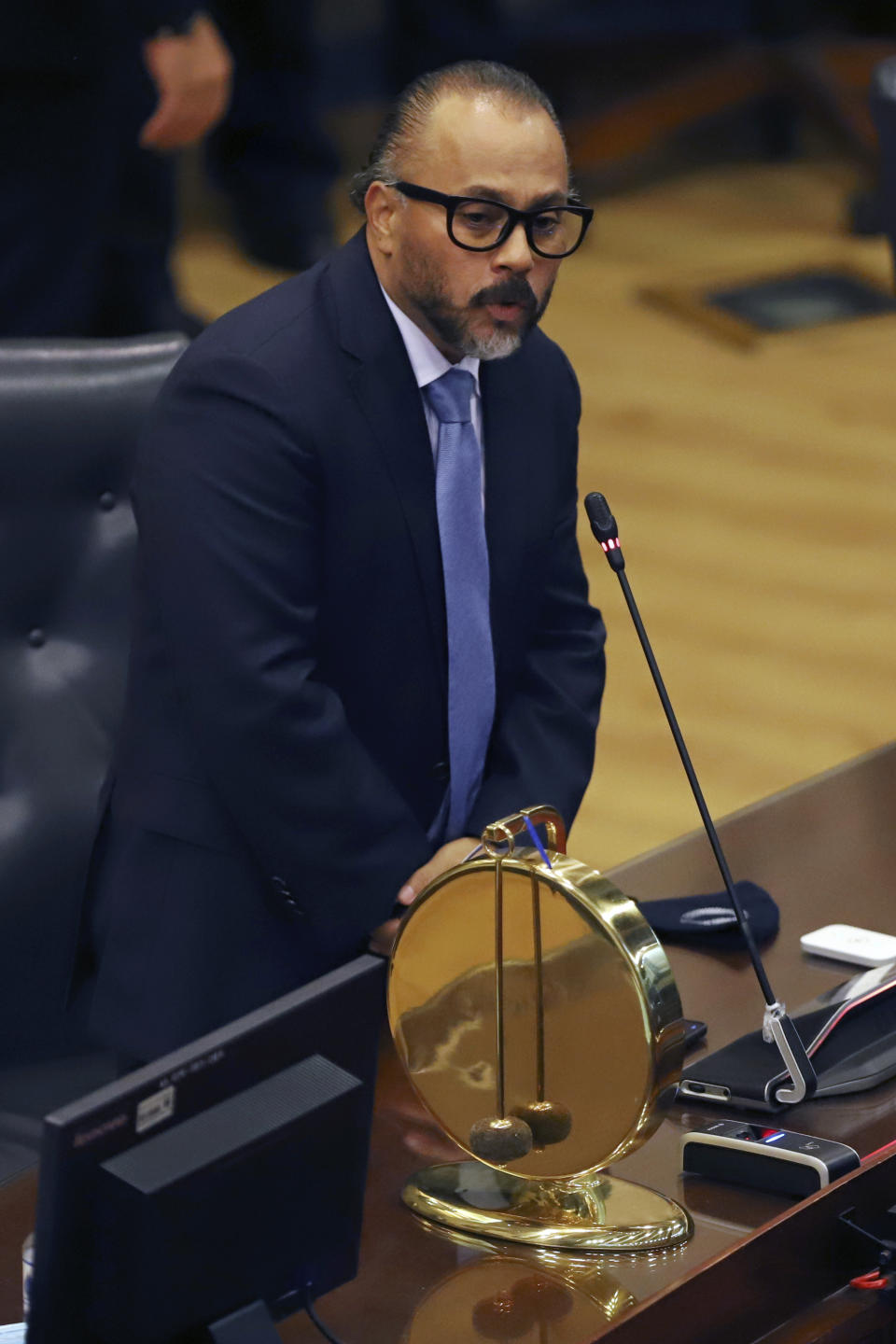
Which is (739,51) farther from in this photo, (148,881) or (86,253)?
(148,881)

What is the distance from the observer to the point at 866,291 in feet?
20.9

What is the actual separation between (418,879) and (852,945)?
0.40m

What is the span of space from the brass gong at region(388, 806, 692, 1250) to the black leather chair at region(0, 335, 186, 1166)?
0.77 m

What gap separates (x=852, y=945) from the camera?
2035 mm

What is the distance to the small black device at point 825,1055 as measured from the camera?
1.78 meters

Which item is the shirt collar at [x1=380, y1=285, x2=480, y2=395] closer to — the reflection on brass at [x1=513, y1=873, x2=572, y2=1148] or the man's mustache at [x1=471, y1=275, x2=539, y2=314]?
the man's mustache at [x1=471, y1=275, x2=539, y2=314]

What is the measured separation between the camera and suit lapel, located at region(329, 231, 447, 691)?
2.04m

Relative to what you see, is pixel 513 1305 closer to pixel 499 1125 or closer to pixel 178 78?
pixel 499 1125

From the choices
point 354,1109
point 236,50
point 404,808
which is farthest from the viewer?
point 236,50

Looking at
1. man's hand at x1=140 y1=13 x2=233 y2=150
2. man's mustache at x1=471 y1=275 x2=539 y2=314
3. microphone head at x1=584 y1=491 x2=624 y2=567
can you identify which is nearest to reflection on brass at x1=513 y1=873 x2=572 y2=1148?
microphone head at x1=584 y1=491 x2=624 y2=567

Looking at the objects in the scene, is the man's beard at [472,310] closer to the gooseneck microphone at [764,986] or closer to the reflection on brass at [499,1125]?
the gooseneck microphone at [764,986]

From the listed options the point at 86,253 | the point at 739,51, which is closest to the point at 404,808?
the point at 86,253

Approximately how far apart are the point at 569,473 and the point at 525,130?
44 cm

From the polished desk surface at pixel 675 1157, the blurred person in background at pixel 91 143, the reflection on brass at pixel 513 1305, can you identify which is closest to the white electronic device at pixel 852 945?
the polished desk surface at pixel 675 1157
